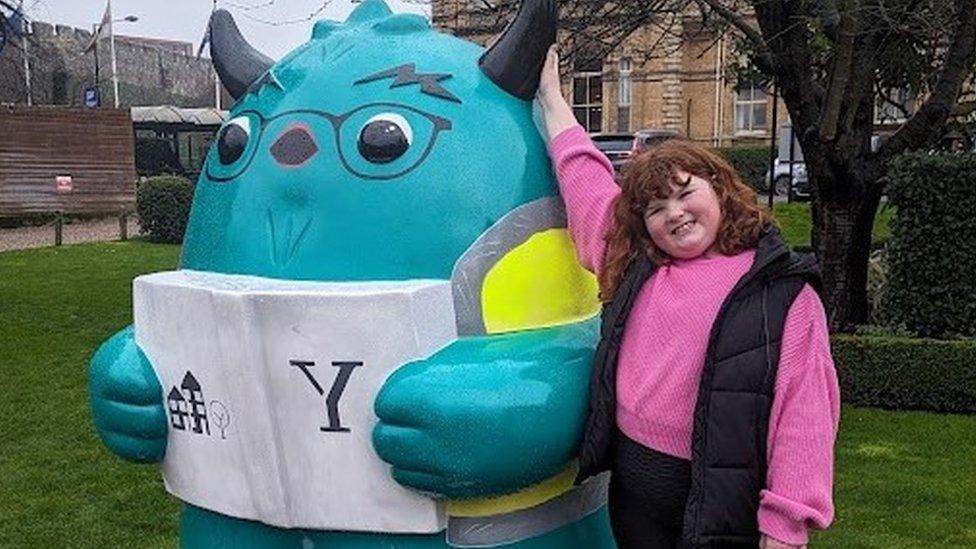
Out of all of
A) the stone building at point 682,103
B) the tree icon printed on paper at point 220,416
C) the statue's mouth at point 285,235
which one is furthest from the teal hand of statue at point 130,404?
the stone building at point 682,103

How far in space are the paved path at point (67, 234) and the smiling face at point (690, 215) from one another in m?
16.6

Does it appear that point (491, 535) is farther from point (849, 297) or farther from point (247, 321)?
point (849, 297)

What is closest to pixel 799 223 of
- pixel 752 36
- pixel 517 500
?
pixel 752 36

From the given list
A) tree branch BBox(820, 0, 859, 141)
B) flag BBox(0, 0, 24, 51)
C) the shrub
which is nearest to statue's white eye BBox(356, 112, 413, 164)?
tree branch BBox(820, 0, 859, 141)

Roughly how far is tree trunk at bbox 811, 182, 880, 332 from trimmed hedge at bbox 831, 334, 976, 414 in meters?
0.74

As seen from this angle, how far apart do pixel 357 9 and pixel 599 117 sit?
34.0 m

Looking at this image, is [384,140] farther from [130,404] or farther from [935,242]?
[935,242]

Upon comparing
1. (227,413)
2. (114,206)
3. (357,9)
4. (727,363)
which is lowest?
(114,206)

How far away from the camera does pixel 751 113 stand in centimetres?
3469

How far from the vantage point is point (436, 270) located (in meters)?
2.40

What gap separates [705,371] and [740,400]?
8 centimetres

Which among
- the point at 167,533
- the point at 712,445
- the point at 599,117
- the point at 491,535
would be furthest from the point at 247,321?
the point at 599,117

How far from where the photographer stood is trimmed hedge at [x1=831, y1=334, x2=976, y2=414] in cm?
736

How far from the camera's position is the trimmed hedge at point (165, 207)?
18094mm
